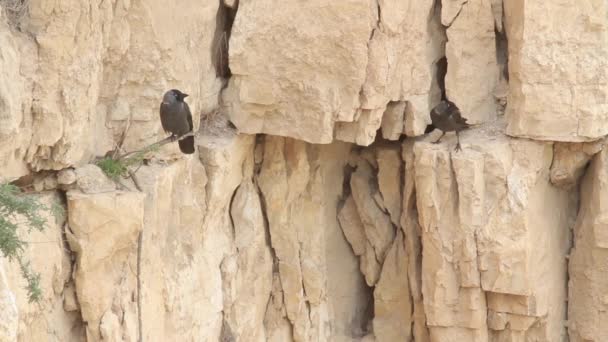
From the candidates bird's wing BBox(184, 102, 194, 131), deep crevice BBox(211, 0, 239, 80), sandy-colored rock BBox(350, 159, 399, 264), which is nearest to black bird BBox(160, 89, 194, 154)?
bird's wing BBox(184, 102, 194, 131)

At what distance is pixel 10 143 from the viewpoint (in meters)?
7.07

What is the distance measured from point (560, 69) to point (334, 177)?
2.77 m

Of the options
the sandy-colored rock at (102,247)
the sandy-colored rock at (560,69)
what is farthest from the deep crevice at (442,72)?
the sandy-colored rock at (102,247)

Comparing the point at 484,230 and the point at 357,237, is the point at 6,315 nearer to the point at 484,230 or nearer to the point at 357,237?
the point at 484,230

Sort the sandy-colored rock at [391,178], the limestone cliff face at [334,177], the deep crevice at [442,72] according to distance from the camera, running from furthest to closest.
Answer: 1. the sandy-colored rock at [391,178]
2. the deep crevice at [442,72]
3. the limestone cliff face at [334,177]

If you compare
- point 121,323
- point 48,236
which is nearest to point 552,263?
point 121,323

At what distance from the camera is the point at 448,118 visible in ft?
33.9

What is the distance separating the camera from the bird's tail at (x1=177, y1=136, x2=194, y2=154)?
28.4 ft

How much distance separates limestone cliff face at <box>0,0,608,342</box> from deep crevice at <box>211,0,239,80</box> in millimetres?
31

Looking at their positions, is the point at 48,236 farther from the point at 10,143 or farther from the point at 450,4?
the point at 450,4

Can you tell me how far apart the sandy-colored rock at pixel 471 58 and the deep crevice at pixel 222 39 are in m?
2.16

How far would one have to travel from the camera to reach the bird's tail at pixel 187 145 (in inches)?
340

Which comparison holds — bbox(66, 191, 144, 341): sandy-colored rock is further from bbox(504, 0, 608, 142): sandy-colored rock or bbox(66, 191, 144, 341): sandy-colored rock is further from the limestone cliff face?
bbox(504, 0, 608, 142): sandy-colored rock

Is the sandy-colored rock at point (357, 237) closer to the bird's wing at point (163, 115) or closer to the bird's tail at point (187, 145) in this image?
the bird's tail at point (187, 145)
